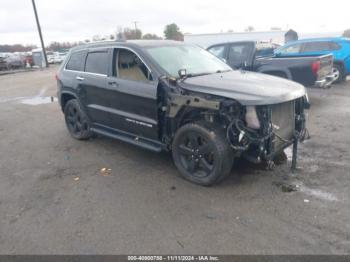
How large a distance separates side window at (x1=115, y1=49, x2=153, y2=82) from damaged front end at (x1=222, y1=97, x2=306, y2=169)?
140 centimetres

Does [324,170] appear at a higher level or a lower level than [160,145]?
lower

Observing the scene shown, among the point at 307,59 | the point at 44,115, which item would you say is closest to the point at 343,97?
the point at 307,59

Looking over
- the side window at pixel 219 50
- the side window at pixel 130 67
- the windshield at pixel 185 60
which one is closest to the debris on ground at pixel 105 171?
the side window at pixel 130 67

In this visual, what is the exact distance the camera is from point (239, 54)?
30.3 feet

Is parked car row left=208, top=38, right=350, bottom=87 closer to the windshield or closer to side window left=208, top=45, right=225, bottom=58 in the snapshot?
side window left=208, top=45, right=225, bottom=58

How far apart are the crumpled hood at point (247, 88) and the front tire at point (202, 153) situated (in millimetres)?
470

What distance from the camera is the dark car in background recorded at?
779 cm

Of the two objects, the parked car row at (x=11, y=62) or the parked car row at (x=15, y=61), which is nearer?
the parked car row at (x=11, y=62)

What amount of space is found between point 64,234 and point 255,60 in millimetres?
7147

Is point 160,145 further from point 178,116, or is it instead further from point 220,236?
point 220,236

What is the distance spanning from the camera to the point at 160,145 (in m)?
4.60

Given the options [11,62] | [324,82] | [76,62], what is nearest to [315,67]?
[324,82]

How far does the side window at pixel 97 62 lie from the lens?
207 inches

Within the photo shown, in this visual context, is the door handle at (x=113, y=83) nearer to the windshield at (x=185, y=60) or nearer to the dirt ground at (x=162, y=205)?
the windshield at (x=185, y=60)
